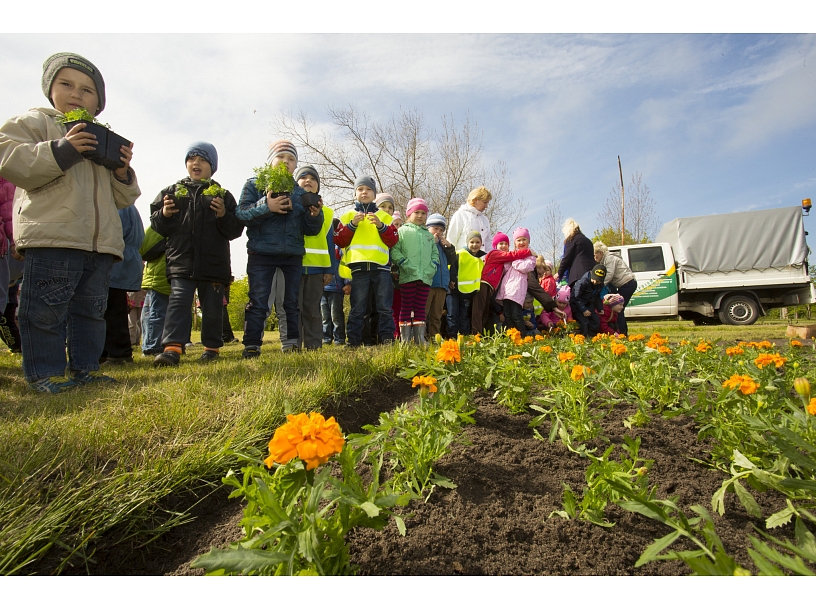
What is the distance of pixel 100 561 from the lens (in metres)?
1.29

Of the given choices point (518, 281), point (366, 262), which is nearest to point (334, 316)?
point (366, 262)

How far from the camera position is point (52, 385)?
282cm

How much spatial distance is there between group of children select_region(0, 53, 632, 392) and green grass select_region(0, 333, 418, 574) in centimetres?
81

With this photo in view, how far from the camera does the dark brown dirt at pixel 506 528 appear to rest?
117 cm

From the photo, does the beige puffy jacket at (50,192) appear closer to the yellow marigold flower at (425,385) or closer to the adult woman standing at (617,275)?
the yellow marigold flower at (425,385)

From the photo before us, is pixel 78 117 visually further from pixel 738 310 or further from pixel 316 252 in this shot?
pixel 738 310

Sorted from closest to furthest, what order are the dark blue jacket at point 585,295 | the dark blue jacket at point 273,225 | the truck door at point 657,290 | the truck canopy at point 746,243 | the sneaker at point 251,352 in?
the sneaker at point 251,352 < the dark blue jacket at point 273,225 < the dark blue jacket at point 585,295 < the truck door at point 657,290 < the truck canopy at point 746,243

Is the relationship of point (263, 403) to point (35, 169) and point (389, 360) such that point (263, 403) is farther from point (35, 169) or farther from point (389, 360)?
point (35, 169)

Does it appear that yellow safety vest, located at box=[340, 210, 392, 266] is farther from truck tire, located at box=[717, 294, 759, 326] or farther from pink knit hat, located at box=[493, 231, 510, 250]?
truck tire, located at box=[717, 294, 759, 326]

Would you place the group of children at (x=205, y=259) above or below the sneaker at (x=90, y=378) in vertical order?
above

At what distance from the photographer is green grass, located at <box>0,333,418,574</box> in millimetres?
1263

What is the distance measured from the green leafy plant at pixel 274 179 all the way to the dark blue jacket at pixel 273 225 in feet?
0.56

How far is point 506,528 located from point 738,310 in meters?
13.3

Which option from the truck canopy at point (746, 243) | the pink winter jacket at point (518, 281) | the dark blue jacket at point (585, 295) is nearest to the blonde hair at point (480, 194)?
the pink winter jacket at point (518, 281)
